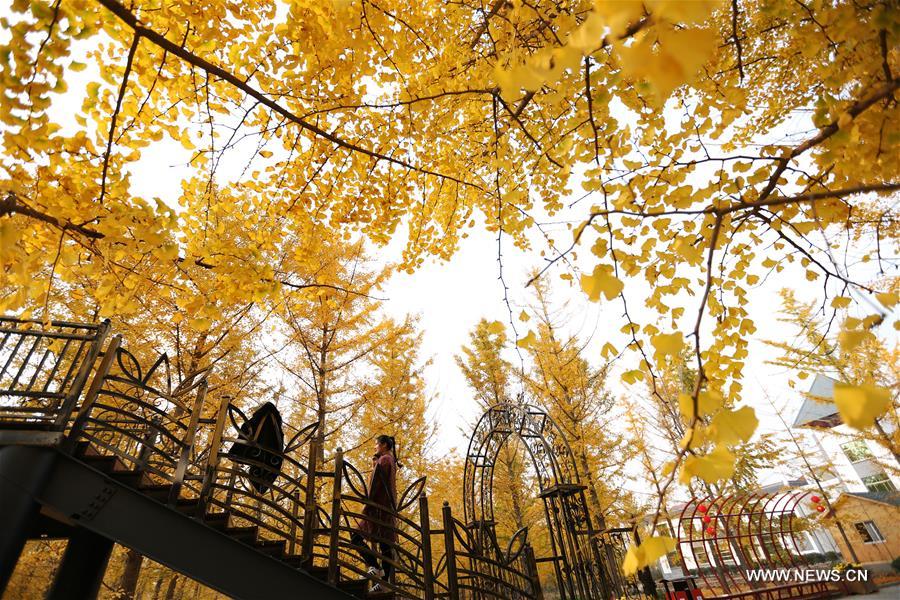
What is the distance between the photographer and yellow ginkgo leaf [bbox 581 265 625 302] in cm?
119

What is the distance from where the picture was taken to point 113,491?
304cm

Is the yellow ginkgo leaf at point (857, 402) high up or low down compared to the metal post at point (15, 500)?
down

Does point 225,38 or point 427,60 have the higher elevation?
point 427,60

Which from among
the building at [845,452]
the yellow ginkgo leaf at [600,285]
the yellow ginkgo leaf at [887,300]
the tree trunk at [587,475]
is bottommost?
the yellow ginkgo leaf at [887,300]

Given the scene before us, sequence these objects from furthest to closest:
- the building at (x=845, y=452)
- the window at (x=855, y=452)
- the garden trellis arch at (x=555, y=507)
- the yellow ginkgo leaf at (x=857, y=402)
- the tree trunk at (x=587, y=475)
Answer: the window at (x=855, y=452) → the building at (x=845, y=452) → the tree trunk at (x=587, y=475) → the garden trellis arch at (x=555, y=507) → the yellow ginkgo leaf at (x=857, y=402)

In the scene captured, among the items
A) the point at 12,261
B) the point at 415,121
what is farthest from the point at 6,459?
the point at 415,121

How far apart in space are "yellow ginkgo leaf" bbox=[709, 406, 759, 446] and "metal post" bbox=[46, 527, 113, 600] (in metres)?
5.59

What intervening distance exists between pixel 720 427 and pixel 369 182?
11.3 feet

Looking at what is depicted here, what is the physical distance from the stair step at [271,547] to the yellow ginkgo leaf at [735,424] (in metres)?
3.49

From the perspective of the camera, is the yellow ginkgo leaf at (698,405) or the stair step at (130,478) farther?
the stair step at (130,478)

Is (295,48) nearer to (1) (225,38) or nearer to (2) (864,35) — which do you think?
(1) (225,38)

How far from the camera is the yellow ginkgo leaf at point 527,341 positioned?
177 cm
